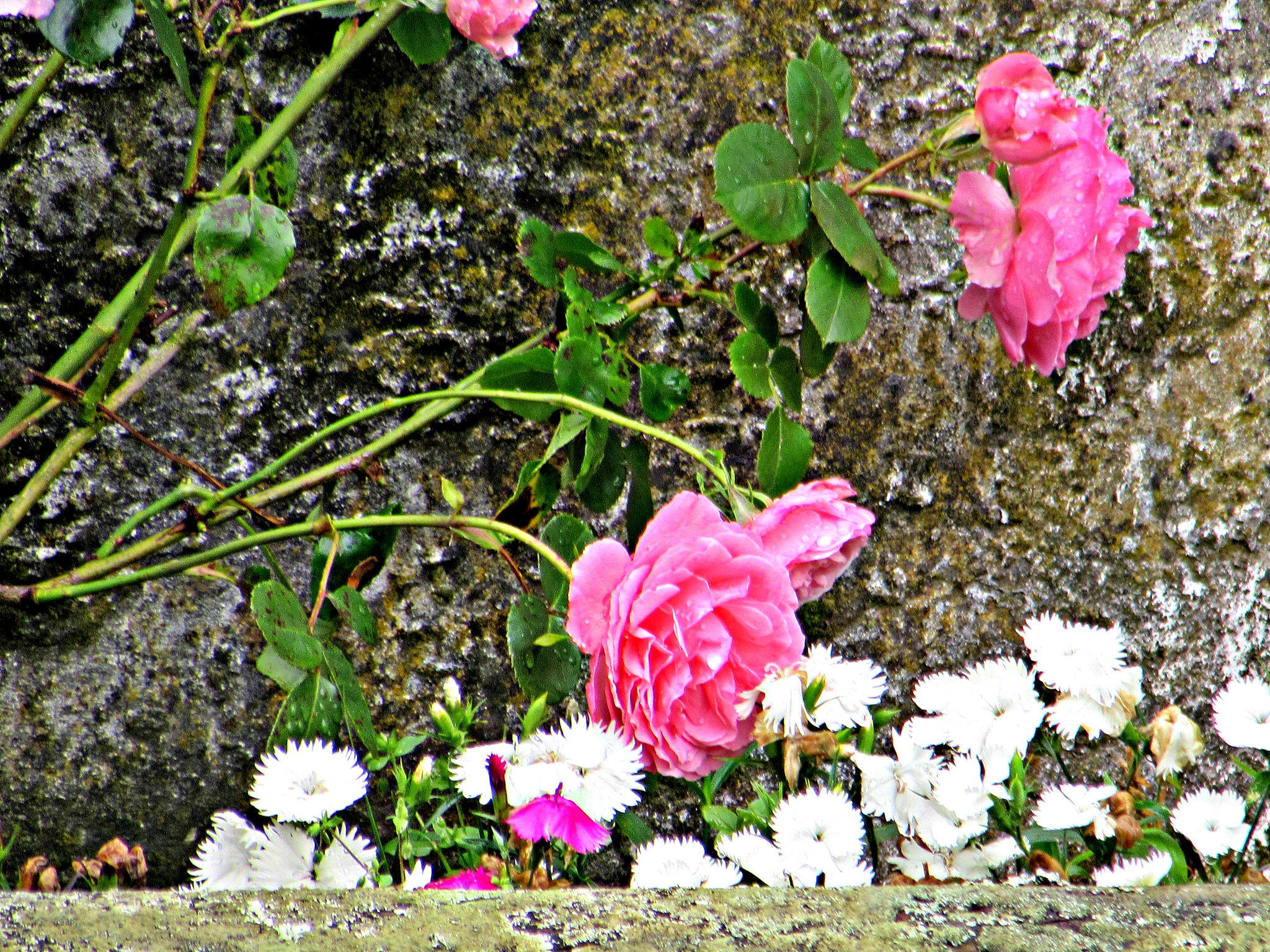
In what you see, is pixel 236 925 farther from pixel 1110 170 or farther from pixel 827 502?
pixel 1110 170

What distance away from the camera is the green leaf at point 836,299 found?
627 millimetres

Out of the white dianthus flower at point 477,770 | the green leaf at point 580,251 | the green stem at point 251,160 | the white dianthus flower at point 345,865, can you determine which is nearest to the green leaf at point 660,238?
the green leaf at point 580,251

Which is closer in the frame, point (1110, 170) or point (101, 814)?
point (1110, 170)

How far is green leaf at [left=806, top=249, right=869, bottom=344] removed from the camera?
63cm

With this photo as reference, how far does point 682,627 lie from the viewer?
59 cm

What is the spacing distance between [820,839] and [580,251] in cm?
49

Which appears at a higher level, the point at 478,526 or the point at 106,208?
the point at 106,208

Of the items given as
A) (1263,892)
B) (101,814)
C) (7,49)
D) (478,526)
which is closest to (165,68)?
(7,49)

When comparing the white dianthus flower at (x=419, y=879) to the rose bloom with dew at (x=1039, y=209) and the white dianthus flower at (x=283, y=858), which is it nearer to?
the white dianthus flower at (x=283, y=858)

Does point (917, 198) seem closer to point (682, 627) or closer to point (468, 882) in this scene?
point (682, 627)

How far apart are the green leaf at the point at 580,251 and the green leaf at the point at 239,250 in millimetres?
236

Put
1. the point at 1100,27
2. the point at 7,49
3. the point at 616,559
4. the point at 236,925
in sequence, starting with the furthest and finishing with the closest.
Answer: the point at 1100,27 < the point at 7,49 < the point at 616,559 < the point at 236,925

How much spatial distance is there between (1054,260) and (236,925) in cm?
61

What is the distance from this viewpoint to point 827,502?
63 centimetres
